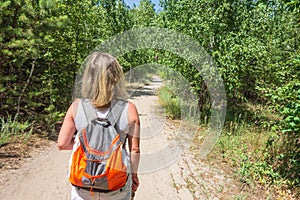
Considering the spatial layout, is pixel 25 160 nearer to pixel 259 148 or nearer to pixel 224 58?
pixel 259 148

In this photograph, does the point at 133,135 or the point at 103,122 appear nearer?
the point at 103,122

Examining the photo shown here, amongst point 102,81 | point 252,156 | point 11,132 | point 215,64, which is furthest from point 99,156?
point 215,64

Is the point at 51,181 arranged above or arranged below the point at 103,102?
below

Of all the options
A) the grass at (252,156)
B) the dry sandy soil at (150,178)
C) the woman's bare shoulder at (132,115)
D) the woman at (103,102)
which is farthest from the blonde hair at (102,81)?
the grass at (252,156)

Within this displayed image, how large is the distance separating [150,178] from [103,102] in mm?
3380

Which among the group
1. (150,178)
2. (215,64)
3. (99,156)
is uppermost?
(215,64)

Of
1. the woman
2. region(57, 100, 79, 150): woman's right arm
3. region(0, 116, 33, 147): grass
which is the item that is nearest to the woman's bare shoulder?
the woman

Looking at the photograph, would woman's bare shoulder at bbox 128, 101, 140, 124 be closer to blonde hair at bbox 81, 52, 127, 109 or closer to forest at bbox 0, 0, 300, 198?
blonde hair at bbox 81, 52, 127, 109

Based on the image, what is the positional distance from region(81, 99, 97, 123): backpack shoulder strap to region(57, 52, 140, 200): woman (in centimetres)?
2

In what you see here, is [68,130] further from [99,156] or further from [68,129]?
[99,156]

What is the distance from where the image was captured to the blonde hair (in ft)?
5.75

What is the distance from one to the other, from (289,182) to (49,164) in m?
4.43

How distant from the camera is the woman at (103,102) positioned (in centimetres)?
176

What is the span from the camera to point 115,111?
1.78 m
